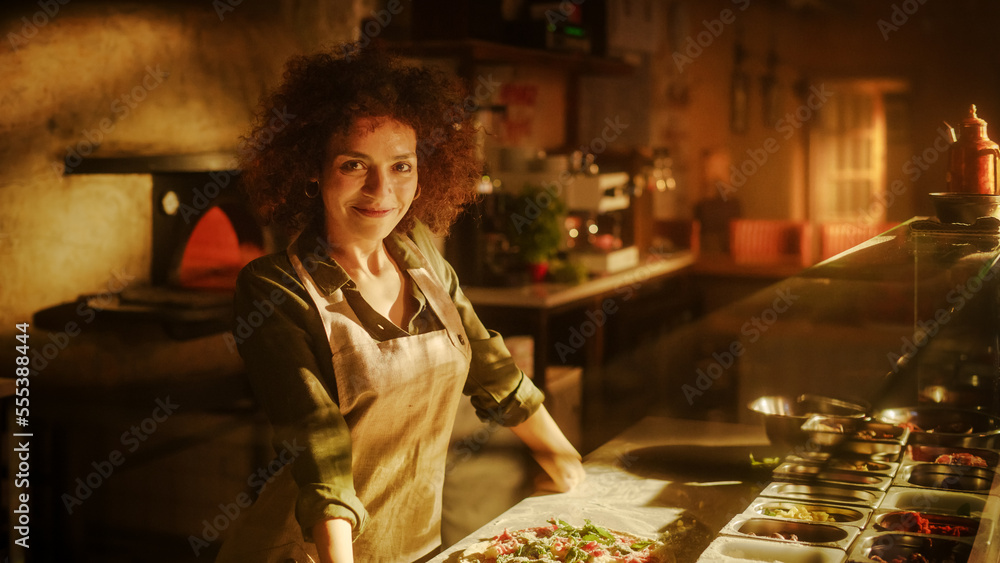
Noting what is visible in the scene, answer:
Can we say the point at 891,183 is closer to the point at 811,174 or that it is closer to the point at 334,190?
the point at 811,174

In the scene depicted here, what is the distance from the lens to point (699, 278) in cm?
687

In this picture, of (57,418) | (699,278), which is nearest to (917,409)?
(57,418)

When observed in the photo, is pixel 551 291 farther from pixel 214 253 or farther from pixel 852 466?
pixel 852 466

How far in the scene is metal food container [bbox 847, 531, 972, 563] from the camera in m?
1.69

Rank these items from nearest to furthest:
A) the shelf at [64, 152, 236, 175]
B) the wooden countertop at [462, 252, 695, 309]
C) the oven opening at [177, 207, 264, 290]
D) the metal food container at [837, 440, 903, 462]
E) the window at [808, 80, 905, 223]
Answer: the metal food container at [837, 440, 903, 462]
the shelf at [64, 152, 236, 175]
the oven opening at [177, 207, 264, 290]
the wooden countertop at [462, 252, 695, 309]
the window at [808, 80, 905, 223]

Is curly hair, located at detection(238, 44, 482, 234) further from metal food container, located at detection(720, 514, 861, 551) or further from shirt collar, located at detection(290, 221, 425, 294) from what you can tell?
metal food container, located at detection(720, 514, 861, 551)

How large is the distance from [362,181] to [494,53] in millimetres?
2953

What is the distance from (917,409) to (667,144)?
6.22 metres

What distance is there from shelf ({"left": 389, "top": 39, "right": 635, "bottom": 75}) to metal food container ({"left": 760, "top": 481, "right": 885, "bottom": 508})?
2.73 meters

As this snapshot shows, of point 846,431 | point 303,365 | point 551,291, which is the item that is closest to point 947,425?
point 846,431

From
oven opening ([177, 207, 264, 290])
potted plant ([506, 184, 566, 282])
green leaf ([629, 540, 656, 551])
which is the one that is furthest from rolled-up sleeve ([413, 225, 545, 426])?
potted plant ([506, 184, 566, 282])

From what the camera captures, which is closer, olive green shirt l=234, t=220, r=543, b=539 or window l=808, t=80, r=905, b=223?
olive green shirt l=234, t=220, r=543, b=539

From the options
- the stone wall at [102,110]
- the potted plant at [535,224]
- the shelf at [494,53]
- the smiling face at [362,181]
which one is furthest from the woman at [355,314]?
the potted plant at [535,224]

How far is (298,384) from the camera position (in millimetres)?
1732
